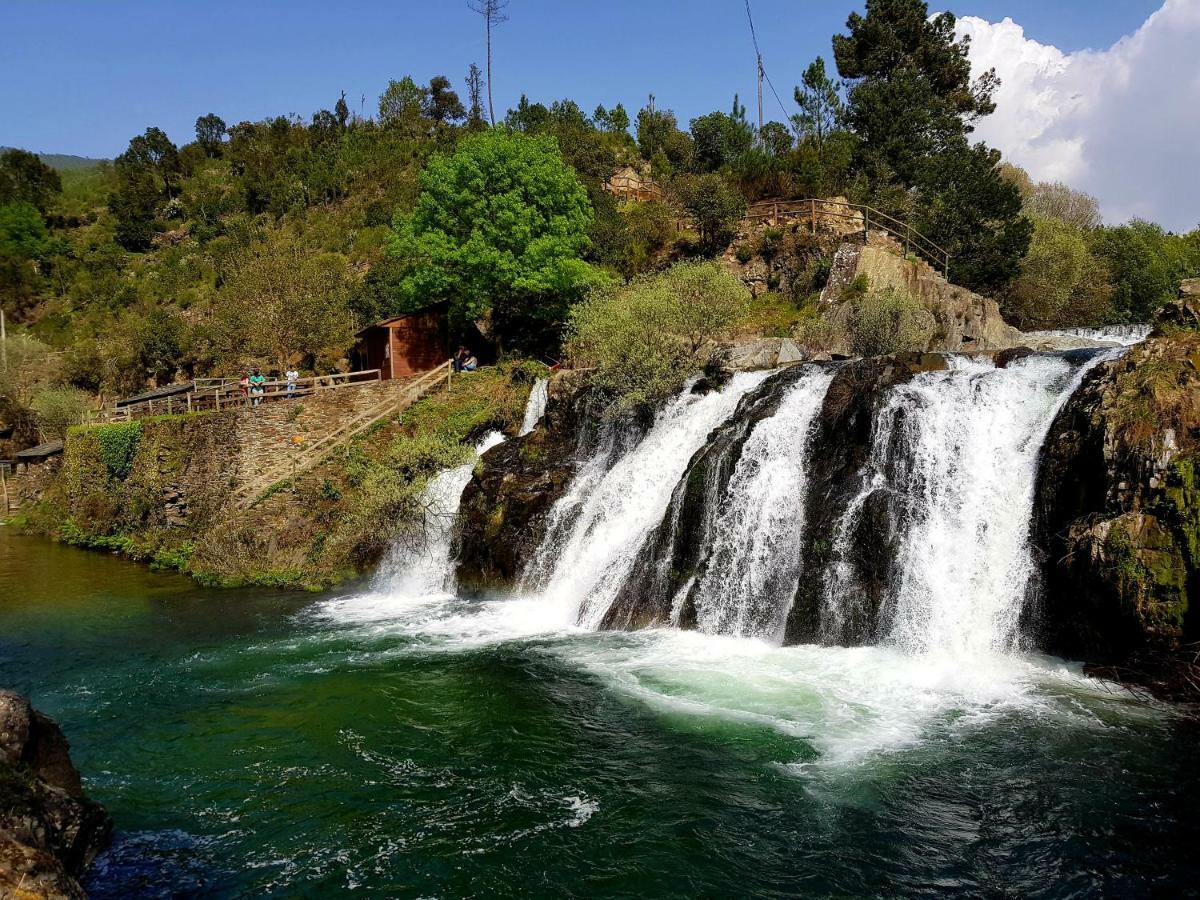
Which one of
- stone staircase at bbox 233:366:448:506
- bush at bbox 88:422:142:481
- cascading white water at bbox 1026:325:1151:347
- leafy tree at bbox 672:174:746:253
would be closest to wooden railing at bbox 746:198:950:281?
leafy tree at bbox 672:174:746:253

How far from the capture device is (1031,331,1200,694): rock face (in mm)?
12789

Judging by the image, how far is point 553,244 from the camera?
35.6 m

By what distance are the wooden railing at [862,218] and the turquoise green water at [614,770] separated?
93.3 feet

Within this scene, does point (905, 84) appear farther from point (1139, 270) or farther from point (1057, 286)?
point (1139, 270)

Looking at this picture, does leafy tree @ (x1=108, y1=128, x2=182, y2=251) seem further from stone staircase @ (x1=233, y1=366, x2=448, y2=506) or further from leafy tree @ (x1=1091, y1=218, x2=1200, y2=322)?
leafy tree @ (x1=1091, y1=218, x2=1200, y2=322)

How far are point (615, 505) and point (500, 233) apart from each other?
18499 millimetres

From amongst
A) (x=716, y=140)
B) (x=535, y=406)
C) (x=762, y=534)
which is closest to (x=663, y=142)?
(x=716, y=140)

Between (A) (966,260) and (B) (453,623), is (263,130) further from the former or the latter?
(B) (453,623)

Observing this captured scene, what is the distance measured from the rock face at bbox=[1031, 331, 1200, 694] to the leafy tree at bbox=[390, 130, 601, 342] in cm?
2400

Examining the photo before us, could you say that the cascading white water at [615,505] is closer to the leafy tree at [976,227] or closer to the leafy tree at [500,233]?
the leafy tree at [500,233]

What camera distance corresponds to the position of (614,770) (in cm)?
1127

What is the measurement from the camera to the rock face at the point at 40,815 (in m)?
6.49

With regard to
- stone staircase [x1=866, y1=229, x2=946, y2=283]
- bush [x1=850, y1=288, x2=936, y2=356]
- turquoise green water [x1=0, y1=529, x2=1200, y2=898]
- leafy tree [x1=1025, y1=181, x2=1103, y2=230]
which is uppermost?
leafy tree [x1=1025, y1=181, x2=1103, y2=230]

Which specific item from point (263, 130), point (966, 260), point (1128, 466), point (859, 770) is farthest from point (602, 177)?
point (263, 130)
